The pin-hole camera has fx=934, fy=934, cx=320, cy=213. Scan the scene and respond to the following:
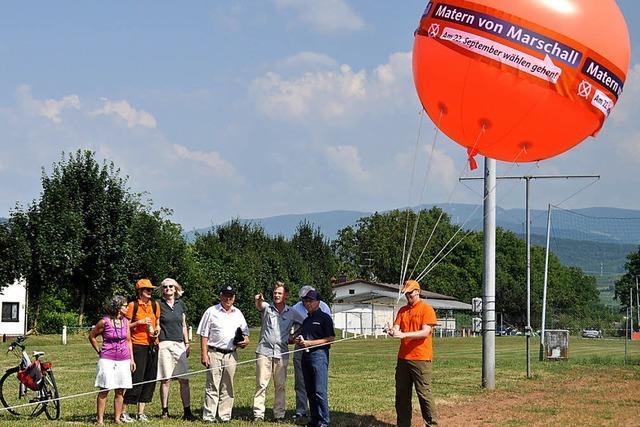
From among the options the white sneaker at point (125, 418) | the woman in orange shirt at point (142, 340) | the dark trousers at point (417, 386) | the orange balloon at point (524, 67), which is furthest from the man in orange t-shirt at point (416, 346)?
the white sneaker at point (125, 418)

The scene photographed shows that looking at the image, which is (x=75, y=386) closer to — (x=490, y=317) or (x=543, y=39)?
(x=490, y=317)

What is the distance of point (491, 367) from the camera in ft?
62.5

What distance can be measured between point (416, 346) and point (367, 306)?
7214 cm

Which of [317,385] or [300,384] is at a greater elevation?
[317,385]

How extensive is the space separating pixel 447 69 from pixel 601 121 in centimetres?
216

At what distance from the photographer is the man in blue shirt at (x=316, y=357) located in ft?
40.9

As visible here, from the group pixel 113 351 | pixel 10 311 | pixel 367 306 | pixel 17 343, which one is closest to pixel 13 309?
pixel 10 311

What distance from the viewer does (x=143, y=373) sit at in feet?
42.7

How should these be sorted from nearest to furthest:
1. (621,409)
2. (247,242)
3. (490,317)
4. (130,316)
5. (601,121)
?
(601,121) < (130,316) < (621,409) < (490,317) < (247,242)

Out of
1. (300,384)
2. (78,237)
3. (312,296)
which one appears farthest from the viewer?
(78,237)

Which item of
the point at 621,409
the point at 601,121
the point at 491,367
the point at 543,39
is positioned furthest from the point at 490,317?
the point at 543,39

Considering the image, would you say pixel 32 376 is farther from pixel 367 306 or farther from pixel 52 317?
pixel 367 306

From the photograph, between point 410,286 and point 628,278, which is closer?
point 410,286

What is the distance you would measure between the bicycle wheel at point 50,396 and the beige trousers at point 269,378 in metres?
2.82
